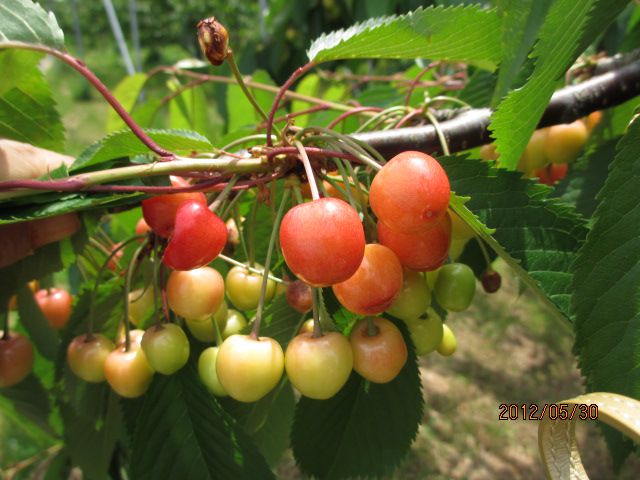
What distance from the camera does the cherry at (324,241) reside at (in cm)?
51

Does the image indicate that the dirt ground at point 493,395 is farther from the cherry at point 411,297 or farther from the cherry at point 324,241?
the cherry at point 324,241

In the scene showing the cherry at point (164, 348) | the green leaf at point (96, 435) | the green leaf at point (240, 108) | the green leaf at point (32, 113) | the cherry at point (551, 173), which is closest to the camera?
the cherry at point (164, 348)

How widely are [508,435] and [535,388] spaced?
1.34ft

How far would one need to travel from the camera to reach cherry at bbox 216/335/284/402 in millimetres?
620

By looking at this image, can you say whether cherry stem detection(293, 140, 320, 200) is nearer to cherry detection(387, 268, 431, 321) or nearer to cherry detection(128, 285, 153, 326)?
cherry detection(387, 268, 431, 321)

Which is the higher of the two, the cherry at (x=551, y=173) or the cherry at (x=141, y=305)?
the cherry at (x=141, y=305)

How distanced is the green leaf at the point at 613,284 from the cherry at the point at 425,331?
0.69ft

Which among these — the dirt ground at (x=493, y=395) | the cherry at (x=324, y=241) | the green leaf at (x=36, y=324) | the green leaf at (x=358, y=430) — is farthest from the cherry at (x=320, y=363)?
the dirt ground at (x=493, y=395)

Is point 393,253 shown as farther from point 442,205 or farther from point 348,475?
point 348,475

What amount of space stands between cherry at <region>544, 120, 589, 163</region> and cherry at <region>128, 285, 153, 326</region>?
2.63 ft

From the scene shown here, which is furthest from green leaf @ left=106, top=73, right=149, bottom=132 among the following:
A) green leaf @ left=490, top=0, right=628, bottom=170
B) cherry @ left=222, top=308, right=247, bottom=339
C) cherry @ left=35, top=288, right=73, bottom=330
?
green leaf @ left=490, top=0, right=628, bottom=170

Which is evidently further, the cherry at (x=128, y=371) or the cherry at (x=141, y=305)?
the cherry at (x=141, y=305)

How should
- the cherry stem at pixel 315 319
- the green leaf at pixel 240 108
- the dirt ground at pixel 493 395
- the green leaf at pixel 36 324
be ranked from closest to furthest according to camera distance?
the cherry stem at pixel 315 319, the green leaf at pixel 36 324, the green leaf at pixel 240 108, the dirt ground at pixel 493 395

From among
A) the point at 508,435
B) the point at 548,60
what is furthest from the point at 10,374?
the point at 508,435
